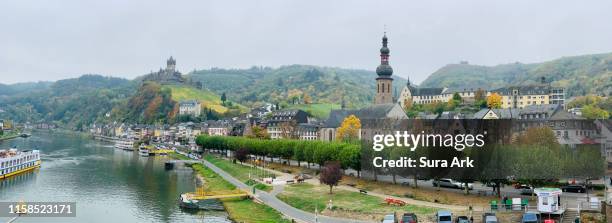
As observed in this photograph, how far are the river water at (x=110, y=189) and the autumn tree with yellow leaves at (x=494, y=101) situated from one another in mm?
65817

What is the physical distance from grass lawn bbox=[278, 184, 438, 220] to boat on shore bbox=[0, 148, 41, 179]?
47.4 meters

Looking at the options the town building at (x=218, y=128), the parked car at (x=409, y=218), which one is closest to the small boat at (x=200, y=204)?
the parked car at (x=409, y=218)

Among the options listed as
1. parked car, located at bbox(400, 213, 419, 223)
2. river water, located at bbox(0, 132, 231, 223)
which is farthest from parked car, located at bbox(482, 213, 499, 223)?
river water, located at bbox(0, 132, 231, 223)

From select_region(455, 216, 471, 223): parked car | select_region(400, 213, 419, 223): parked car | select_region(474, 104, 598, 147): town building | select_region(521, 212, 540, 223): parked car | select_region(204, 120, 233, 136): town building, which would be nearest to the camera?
select_region(521, 212, 540, 223): parked car

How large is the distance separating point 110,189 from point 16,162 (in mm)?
25110

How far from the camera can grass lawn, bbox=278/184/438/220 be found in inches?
1849

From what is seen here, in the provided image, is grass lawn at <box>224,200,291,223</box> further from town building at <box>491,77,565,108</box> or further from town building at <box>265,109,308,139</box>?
town building at <box>491,77,565,108</box>

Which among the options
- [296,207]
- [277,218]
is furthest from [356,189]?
[277,218]

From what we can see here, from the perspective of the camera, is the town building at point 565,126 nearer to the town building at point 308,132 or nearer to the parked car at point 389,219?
the town building at point 308,132

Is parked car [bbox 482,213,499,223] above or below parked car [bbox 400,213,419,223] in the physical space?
above

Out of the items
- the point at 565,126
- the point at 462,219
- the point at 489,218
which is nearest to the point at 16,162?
the point at 462,219

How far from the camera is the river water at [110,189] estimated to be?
2271 inches

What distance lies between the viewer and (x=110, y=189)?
253 ft

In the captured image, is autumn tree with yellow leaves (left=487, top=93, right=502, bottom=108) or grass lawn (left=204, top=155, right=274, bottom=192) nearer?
grass lawn (left=204, top=155, right=274, bottom=192)
